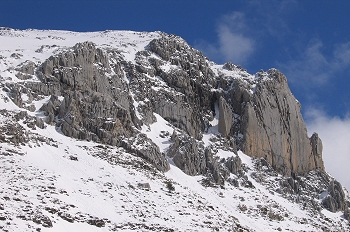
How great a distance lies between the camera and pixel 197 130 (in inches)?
3725

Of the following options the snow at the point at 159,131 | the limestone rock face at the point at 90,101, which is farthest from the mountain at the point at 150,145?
the snow at the point at 159,131

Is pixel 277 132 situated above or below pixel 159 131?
above

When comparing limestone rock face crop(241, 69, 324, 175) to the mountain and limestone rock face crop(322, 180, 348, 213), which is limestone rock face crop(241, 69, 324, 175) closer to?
the mountain

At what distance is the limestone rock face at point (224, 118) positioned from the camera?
318 feet

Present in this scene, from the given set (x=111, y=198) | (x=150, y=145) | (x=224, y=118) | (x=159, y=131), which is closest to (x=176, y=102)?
(x=224, y=118)

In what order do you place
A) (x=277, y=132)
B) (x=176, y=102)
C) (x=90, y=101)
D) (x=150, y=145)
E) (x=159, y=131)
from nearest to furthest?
1. (x=150, y=145)
2. (x=90, y=101)
3. (x=159, y=131)
4. (x=176, y=102)
5. (x=277, y=132)

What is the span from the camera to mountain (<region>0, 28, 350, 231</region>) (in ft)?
183

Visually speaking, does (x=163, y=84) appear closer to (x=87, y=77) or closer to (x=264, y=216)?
(x=87, y=77)

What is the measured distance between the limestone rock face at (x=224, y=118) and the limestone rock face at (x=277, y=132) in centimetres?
273

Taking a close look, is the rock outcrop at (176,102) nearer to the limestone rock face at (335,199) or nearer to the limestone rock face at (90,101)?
the limestone rock face at (90,101)

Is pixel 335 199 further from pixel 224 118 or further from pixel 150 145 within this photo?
pixel 150 145

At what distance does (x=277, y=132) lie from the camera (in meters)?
100

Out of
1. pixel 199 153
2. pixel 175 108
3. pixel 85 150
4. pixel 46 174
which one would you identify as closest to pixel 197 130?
pixel 175 108

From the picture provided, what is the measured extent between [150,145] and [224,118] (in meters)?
25.3
